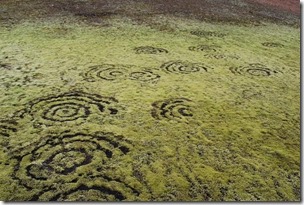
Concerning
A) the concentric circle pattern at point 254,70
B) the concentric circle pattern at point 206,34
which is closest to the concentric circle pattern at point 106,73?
the concentric circle pattern at point 254,70

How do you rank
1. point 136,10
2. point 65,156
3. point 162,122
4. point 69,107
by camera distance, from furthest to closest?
1. point 136,10
2. point 69,107
3. point 162,122
4. point 65,156

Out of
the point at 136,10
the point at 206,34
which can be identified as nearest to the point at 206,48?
the point at 206,34

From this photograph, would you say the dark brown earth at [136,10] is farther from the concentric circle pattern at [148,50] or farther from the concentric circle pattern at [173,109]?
the concentric circle pattern at [173,109]

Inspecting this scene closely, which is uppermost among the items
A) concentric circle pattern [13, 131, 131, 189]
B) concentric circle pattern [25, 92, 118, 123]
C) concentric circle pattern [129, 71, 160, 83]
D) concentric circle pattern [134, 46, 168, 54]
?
concentric circle pattern [25, 92, 118, 123]

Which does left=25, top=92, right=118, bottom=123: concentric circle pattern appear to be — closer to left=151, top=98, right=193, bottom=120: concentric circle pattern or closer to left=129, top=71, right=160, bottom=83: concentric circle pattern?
left=151, top=98, right=193, bottom=120: concentric circle pattern

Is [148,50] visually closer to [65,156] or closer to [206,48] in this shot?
[206,48]

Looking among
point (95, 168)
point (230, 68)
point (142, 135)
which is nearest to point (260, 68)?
point (230, 68)

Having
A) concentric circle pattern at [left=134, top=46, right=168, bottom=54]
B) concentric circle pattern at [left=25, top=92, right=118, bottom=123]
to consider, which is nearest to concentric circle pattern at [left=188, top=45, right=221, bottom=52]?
concentric circle pattern at [left=134, top=46, right=168, bottom=54]

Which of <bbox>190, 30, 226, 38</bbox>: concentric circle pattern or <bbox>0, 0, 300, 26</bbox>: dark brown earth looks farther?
<bbox>0, 0, 300, 26</bbox>: dark brown earth
